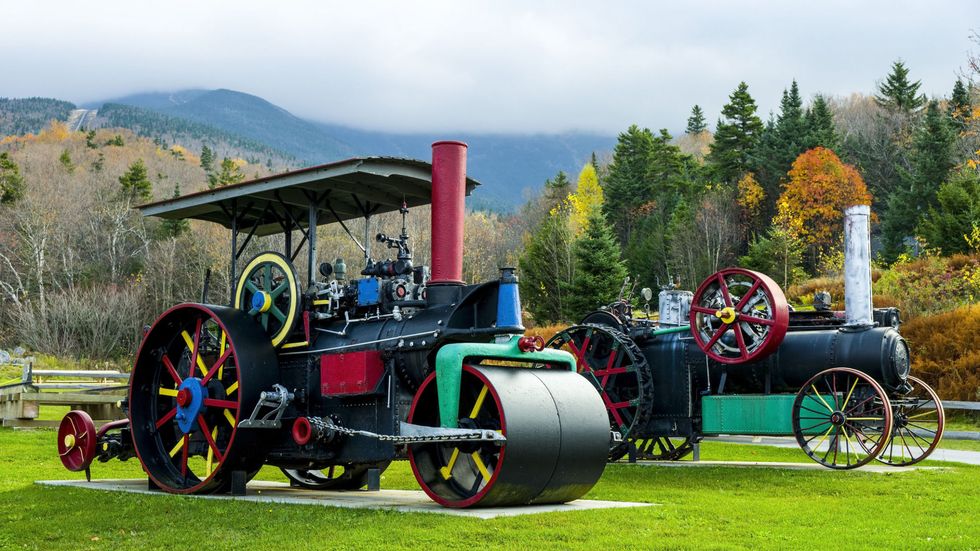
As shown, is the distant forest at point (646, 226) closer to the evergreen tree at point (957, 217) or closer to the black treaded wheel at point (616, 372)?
the evergreen tree at point (957, 217)

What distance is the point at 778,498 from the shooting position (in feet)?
41.4

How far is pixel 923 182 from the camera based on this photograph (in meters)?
49.5

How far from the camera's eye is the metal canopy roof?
38.8 feet

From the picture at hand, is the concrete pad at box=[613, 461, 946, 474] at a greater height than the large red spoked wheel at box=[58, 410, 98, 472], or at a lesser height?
lesser

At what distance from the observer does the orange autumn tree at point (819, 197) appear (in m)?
52.0

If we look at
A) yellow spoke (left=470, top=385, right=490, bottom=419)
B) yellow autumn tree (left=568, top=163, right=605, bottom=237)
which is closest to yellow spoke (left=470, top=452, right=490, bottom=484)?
yellow spoke (left=470, top=385, right=490, bottom=419)

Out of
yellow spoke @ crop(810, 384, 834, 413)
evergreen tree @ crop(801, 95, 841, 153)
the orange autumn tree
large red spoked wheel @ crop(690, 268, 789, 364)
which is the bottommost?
yellow spoke @ crop(810, 384, 834, 413)

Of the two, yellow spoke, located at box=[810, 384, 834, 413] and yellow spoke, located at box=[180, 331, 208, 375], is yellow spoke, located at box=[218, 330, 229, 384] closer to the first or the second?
yellow spoke, located at box=[180, 331, 208, 375]

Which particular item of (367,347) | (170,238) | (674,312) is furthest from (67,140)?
(367,347)

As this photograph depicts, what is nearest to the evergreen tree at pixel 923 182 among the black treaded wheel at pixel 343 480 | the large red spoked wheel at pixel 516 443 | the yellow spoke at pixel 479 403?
the black treaded wheel at pixel 343 480

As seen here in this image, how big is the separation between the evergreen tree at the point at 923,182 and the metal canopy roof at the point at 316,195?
39595 mm

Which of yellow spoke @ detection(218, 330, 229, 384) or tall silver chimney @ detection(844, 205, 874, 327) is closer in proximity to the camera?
yellow spoke @ detection(218, 330, 229, 384)

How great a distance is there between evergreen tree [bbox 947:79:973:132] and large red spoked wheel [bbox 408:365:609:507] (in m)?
46.7

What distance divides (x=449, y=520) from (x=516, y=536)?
0.90 m
